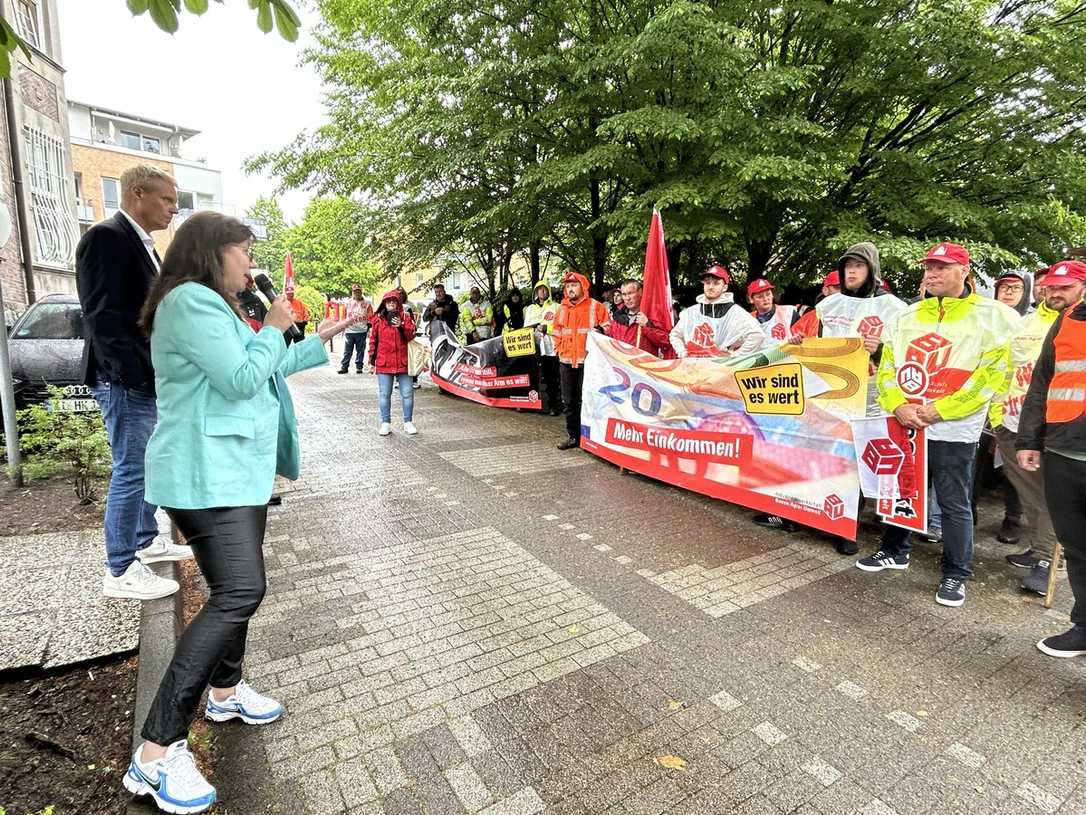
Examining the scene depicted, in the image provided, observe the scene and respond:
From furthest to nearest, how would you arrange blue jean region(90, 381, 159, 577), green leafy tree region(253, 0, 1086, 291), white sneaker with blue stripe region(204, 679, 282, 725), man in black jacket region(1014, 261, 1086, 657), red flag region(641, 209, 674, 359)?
1. green leafy tree region(253, 0, 1086, 291)
2. red flag region(641, 209, 674, 359)
3. blue jean region(90, 381, 159, 577)
4. man in black jacket region(1014, 261, 1086, 657)
5. white sneaker with blue stripe region(204, 679, 282, 725)

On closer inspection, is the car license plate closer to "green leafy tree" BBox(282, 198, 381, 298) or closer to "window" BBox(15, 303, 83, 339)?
"window" BBox(15, 303, 83, 339)

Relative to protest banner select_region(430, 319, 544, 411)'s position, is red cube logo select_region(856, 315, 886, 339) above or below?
above

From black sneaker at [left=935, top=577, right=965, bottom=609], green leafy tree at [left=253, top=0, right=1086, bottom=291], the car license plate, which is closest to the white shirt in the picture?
the car license plate

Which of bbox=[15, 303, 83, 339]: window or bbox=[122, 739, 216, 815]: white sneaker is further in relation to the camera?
bbox=[15, 303, 83, 339]: window

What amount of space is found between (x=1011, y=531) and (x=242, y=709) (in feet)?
18.1

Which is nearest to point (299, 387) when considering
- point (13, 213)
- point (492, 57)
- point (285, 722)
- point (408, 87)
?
point (13, 213)

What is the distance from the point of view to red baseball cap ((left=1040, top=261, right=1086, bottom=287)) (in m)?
3.43

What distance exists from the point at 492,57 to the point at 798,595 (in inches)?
319

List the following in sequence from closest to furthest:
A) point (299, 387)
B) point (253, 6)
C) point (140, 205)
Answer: point (253, 6), point (140, 205), point (299, 387)

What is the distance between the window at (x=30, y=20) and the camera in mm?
12188

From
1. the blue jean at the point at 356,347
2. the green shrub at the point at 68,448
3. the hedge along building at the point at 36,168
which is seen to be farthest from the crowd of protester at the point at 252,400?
the blue jean at the point at 356,347

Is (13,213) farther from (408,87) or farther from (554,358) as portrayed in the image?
(554,358)

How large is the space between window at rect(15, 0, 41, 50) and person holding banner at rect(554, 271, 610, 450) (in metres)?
12.7

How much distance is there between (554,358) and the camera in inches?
408
